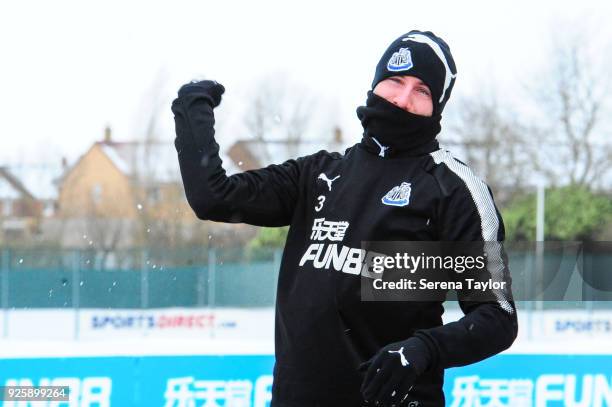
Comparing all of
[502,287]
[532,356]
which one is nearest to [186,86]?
[502,287]

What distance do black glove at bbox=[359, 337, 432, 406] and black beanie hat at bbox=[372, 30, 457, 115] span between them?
1.37ft

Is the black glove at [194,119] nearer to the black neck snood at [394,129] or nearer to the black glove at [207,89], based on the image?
the black glove at [207,89]

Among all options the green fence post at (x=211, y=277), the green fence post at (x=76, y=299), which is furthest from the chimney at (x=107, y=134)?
the green fence post at (x=76, y=299)

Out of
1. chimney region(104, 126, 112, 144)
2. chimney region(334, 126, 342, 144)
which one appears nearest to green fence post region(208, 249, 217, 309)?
chimney region(334, 126, 342, 144)

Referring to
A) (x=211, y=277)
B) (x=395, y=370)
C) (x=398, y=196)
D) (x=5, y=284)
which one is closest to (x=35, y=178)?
(x=5, y=284)

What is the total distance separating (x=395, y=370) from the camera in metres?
1.25

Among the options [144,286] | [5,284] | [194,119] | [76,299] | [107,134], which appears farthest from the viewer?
[107,134]

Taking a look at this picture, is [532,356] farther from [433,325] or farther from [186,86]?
[186,86]

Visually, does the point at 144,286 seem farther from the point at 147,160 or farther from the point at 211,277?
the point at 147,160

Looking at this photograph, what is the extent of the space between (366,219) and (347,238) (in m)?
0.04

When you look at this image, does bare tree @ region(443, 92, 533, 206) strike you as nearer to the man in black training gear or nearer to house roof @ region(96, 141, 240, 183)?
house roof @ region(96, 141, 240, 183)

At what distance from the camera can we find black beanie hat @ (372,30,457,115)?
4.72ft

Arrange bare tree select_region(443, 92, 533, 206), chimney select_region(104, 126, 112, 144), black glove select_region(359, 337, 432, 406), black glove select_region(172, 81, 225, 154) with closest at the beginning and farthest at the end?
black glove select_region(359, 337, 432, 406) → black glove select_region(172, 81, 225, 154) → chimney select_region(104, 126, 112, 144) → bare tree select_region(443, 92, 533, 206)

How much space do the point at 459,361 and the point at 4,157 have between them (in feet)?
18.3
